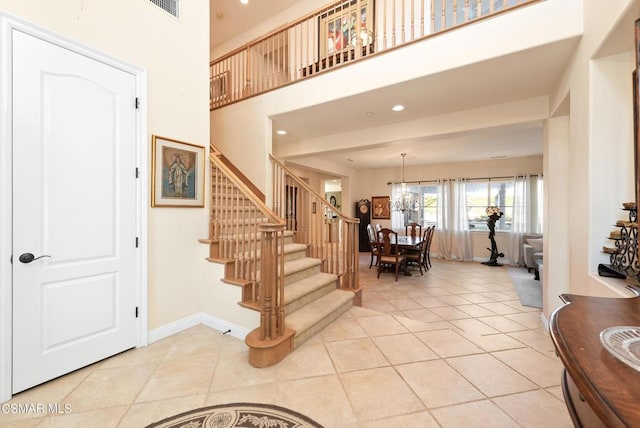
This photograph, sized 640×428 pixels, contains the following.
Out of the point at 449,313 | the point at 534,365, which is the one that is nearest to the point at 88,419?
the point at 534,365

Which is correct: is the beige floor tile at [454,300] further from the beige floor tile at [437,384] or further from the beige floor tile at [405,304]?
the beige floor tile at [437,384]

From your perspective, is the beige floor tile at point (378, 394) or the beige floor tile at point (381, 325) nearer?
the beige floor tile at point (378, 394)

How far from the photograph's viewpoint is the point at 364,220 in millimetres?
8625

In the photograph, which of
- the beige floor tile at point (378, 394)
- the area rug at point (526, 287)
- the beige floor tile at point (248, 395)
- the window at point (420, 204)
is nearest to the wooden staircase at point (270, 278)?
the beige floor tile at point (248, 395)

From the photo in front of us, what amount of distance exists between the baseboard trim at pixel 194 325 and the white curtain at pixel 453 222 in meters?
6.79

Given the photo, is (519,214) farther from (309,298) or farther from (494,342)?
(309,298)

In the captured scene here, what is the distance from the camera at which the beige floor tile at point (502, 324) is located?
2.83 metres

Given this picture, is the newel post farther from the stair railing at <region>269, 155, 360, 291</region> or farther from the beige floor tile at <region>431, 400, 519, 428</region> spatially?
the stair railing at <region>269, 155, 360, 291</region>

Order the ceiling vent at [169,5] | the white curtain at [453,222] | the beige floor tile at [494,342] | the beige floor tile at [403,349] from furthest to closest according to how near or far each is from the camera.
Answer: the white curtain at [453,222]
the ceiling vent at [169,5]
the beige floor tile at [494,342]
the beige floor tile at [403,349]

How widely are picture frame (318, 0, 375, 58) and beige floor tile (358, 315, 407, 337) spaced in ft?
11.1

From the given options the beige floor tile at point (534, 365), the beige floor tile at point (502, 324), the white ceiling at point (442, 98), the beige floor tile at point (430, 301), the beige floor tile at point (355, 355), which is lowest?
the beige floor tile at point (430, 301)

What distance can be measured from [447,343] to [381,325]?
25.4 inches

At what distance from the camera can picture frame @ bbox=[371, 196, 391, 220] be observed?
859cm

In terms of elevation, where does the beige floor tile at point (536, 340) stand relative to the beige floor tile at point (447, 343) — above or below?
below
